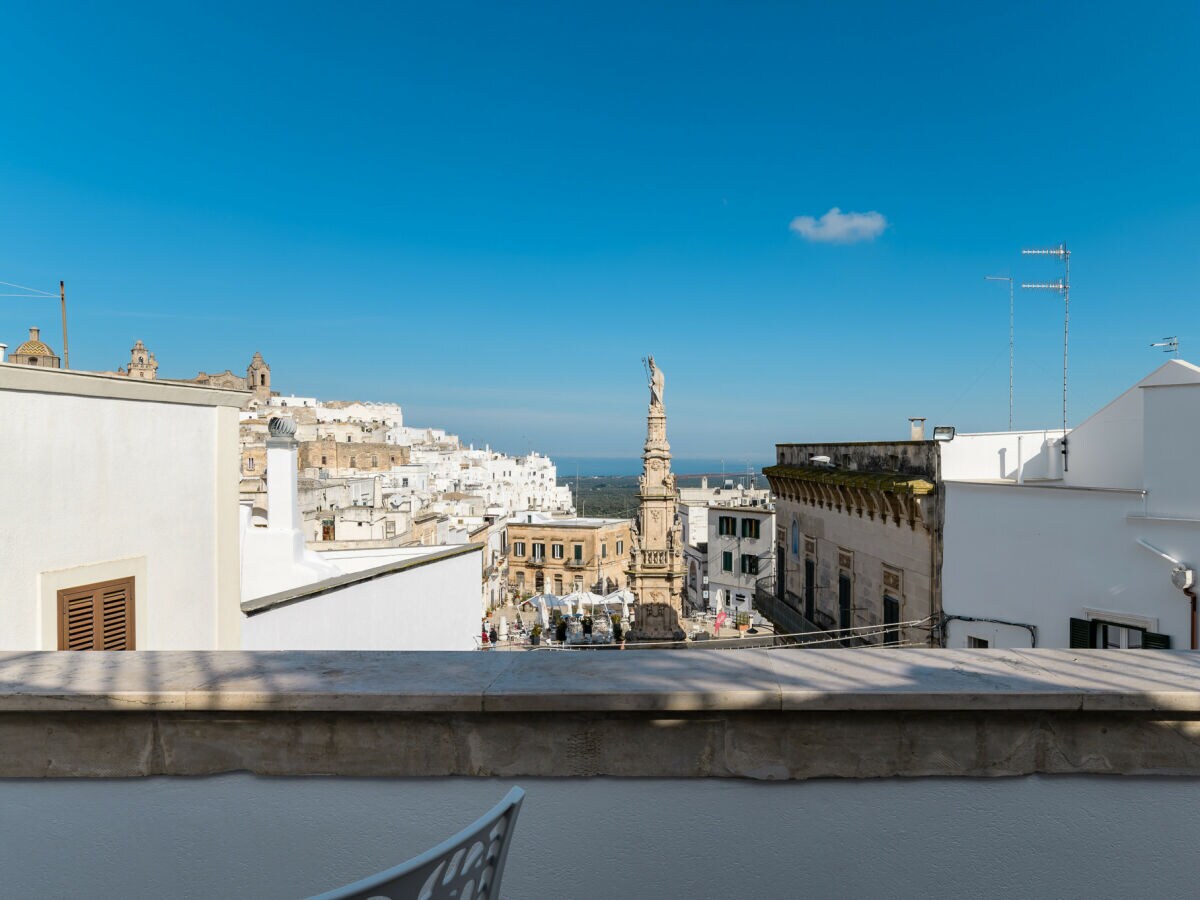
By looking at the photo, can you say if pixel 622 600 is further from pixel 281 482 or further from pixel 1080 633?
pixel 281 482

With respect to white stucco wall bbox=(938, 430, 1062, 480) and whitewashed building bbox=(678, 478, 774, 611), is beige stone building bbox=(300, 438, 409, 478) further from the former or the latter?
white stucco wall bbox=(938, 430, 1062, 480)

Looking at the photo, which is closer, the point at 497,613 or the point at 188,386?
the point at 188,386

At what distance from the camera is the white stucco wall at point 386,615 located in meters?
6.40

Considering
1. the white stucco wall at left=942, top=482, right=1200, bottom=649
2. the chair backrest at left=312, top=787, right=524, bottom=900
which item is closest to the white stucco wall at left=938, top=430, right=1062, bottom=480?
the white stucco wall at left=942, top=482, right=1200, bottom=649

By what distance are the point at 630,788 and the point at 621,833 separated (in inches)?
4.6

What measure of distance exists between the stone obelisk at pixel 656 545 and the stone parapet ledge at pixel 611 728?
21.5 meters

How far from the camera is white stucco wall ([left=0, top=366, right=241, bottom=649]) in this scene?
14.5ft

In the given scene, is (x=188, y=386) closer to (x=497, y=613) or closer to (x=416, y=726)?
(x=416, y=726)

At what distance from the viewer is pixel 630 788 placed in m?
1.81

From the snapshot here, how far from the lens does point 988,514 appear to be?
1121 cm

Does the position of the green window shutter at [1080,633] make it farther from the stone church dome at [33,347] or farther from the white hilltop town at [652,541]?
the stone church dome at [33,347]

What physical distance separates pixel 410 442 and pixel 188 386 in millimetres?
101478

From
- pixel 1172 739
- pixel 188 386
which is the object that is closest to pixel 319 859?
pixel 1172 739

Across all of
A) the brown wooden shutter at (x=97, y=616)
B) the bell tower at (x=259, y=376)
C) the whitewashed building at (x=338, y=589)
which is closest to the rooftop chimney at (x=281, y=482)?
the whitewashed building at (x=338, y=589)
